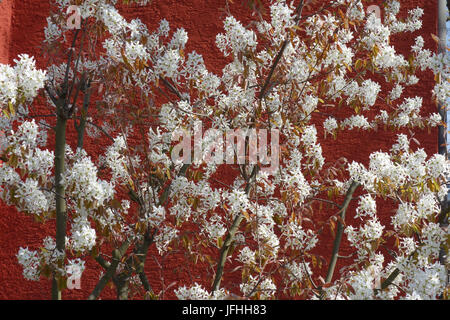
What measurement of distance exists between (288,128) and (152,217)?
0.91 m

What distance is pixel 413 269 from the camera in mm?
2316

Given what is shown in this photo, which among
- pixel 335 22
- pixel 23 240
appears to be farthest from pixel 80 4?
pixel 23 240

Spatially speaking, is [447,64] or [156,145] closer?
[447,64]

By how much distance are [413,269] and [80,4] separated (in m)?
2.03

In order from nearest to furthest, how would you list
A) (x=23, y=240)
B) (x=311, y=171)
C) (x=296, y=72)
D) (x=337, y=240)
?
(x=296, y=72), (x=311, y=171), (x=337, y=240), (x=23, y=240)

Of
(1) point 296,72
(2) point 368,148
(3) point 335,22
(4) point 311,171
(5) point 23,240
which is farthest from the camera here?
(2) point 368,148

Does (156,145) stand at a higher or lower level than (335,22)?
lower

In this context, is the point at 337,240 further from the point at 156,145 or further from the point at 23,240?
the point at 23,240

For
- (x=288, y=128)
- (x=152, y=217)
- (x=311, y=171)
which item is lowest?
(x=152, y=217)

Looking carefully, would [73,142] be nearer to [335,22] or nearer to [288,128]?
[288,128]

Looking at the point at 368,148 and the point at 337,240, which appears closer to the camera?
the point at 337,240

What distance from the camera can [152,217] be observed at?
255cm
